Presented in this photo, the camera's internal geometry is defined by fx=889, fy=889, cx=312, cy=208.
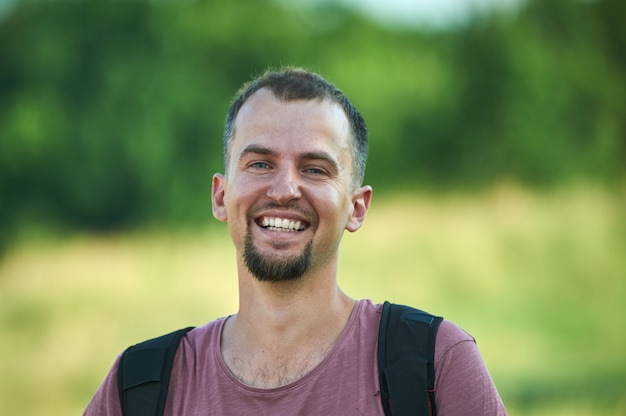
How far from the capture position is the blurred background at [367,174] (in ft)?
24.9

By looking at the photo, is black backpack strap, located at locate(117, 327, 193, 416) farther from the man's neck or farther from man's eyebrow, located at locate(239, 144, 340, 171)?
man's eyebrow, located at locate(239, 144, 340, 171)

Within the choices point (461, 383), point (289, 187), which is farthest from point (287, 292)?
point (461, 383)

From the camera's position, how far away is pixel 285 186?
8.14ft

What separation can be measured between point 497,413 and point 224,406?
72 cm

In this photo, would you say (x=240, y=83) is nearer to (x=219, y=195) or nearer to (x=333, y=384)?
(x=219, y=195)

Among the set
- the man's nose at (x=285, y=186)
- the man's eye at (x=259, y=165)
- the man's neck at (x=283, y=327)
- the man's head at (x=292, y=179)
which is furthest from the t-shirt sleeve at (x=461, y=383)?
the man's eye at (x=259, y=165)

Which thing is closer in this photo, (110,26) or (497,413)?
(497,413)

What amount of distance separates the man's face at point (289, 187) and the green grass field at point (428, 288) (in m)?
5.07

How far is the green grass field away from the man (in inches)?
198

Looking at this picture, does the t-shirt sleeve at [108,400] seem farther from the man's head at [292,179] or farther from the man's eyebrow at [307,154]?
the man's eyebrow at [307,154]

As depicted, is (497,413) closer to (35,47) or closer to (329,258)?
(329,258)

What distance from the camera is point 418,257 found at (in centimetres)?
789

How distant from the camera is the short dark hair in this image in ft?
8.80

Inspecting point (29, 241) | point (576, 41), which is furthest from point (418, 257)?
point (29, 241)
